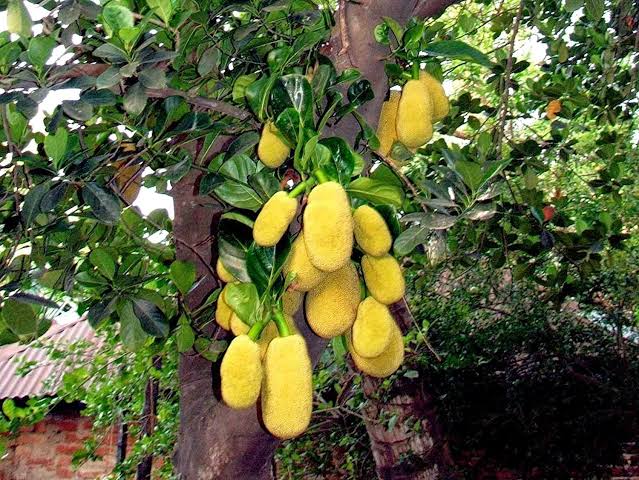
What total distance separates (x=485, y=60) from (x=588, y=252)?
955mm

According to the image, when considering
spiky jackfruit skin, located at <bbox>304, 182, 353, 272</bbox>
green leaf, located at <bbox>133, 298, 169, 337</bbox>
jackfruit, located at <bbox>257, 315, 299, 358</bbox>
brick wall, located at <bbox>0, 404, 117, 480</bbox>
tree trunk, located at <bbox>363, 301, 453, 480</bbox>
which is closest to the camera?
spiky jackfruit skin, located at <bbox>304, 182, 353, 272</bbox>

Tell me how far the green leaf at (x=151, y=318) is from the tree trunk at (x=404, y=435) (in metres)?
1.57

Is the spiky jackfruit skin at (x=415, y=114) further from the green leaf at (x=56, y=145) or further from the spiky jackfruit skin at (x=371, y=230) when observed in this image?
the green leaf at (x=56, y=145)

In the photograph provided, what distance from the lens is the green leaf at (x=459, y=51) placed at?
2.85ft

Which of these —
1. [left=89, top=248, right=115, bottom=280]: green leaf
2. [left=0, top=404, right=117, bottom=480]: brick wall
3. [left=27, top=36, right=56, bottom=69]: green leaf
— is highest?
[left=27, top=36, right=56, bottom=69]: green leaf

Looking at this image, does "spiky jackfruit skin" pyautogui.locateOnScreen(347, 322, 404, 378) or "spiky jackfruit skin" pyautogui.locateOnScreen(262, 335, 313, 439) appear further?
"spiky jackfruit skin" pyautogui.locateOnScreen(347, 322, 404, 378)

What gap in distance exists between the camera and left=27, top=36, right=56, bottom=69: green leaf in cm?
82

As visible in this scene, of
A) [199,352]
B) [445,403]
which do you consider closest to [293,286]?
[199,352]

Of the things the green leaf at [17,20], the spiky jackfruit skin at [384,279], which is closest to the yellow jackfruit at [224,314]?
the spiky jackfruit skin at [384,279]

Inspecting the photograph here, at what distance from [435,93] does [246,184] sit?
396 millimetres

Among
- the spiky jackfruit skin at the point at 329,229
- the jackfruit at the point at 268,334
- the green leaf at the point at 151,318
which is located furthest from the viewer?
the green leaf at the point at 151,318

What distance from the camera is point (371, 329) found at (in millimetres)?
761

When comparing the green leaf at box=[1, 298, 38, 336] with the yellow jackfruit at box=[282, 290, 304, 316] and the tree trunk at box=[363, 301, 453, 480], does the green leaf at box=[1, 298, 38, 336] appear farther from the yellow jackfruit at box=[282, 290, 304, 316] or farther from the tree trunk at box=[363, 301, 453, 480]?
the tree trunk at box=[363, 301, 453, 480]

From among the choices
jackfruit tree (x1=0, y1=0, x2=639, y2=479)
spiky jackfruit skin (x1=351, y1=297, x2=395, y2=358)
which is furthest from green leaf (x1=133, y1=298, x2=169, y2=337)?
spiky jackfruit skin (x1=351, y1=297, x2=395, y2=358)
